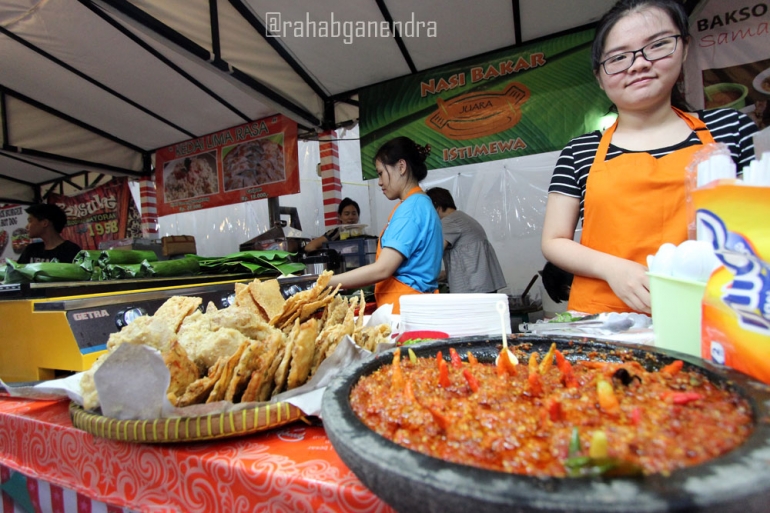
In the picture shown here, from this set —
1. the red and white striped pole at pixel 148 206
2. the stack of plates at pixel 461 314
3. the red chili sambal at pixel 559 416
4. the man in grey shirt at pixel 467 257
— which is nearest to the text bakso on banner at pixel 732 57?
the man in grey shirt at pixel 467 257

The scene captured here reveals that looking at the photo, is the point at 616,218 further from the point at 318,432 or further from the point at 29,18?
the point at 29,18

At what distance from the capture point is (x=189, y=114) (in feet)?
17.9

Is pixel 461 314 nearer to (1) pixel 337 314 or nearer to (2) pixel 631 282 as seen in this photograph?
(1) pixel 337 314

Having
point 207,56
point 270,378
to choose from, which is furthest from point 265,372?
point 207,56

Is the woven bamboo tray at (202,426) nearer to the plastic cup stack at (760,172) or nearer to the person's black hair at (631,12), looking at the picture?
the plastic cup stack at (760,172)

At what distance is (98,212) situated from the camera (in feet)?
25.5

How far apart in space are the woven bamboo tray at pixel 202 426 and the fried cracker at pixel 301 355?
0.09 metres

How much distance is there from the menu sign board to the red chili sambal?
11958 mm

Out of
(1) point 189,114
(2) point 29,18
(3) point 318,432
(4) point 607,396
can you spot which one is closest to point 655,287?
(4) point 607,396

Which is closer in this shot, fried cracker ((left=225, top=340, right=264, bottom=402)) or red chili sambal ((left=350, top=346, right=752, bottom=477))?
red chili sambal ((left=350, top=346, right=752, bottom=477))

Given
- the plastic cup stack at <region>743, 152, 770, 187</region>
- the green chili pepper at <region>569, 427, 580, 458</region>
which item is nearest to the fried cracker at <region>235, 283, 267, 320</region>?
the green chili pepper at <region>569, 427, 580, 458</region>

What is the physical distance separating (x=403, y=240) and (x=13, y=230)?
37.2 feet

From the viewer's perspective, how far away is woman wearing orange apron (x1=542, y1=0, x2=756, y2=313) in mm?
1527

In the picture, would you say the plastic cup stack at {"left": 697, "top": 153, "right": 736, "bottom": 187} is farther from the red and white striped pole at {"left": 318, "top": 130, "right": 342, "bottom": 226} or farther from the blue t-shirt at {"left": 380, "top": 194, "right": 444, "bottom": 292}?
the red and white striped pole at {"left": 318, "top": 130, "right": 342, "bottom": 226}
